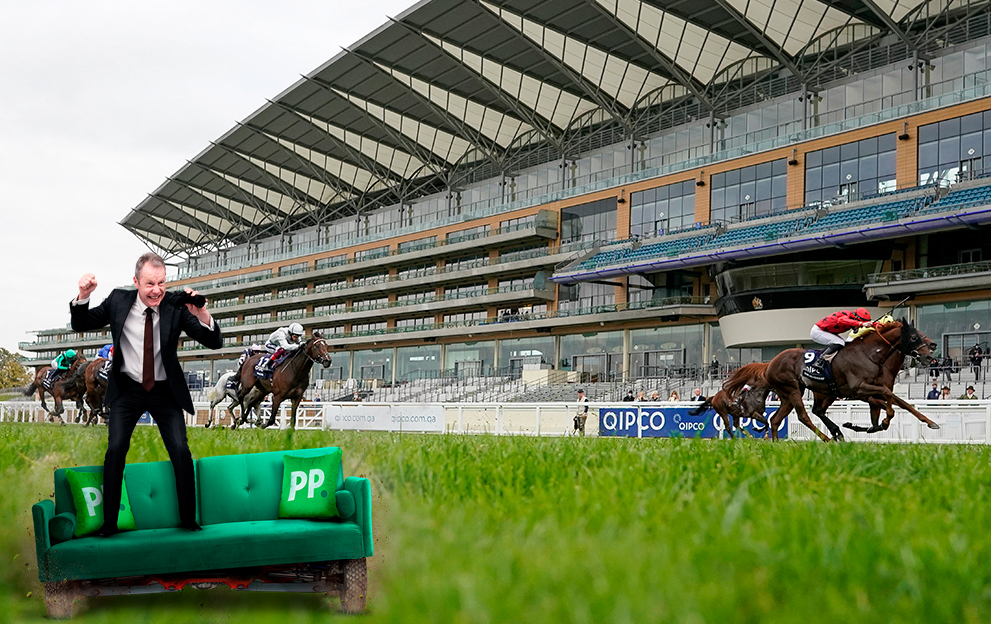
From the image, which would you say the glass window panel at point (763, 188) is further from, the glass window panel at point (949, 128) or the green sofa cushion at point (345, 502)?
the green sofa cushion at point (345, 502)

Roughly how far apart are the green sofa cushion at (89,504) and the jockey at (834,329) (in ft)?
42.4

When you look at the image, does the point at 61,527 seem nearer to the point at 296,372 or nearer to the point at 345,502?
the point at 345,502

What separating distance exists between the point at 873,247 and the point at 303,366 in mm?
35078

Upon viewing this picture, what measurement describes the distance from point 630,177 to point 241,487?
186ft

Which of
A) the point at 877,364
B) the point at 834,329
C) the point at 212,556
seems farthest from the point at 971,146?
the point at 212,556

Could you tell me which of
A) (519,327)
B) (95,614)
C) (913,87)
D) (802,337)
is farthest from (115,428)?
(519,327)

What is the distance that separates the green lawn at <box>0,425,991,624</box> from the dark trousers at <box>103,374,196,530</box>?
1.48 feet

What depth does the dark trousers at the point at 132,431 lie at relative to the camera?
433 centimetres

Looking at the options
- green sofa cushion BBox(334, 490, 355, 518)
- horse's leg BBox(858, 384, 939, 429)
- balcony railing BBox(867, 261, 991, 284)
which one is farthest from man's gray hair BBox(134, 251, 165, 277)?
balcony railing BBox(867, 261, 991, 284)

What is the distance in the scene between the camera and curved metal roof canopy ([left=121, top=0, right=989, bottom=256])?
164 feet

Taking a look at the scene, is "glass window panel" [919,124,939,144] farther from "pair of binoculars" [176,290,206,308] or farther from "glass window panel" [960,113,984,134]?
"pair of binoculars" [176,290,206,308]

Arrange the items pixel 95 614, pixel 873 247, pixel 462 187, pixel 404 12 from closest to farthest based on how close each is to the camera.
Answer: pixel 95 614
pixel 873 247
pixel 404 12
pixel 462 187

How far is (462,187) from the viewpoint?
77.4 m

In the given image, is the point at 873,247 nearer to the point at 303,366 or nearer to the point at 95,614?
the point at 303,366
